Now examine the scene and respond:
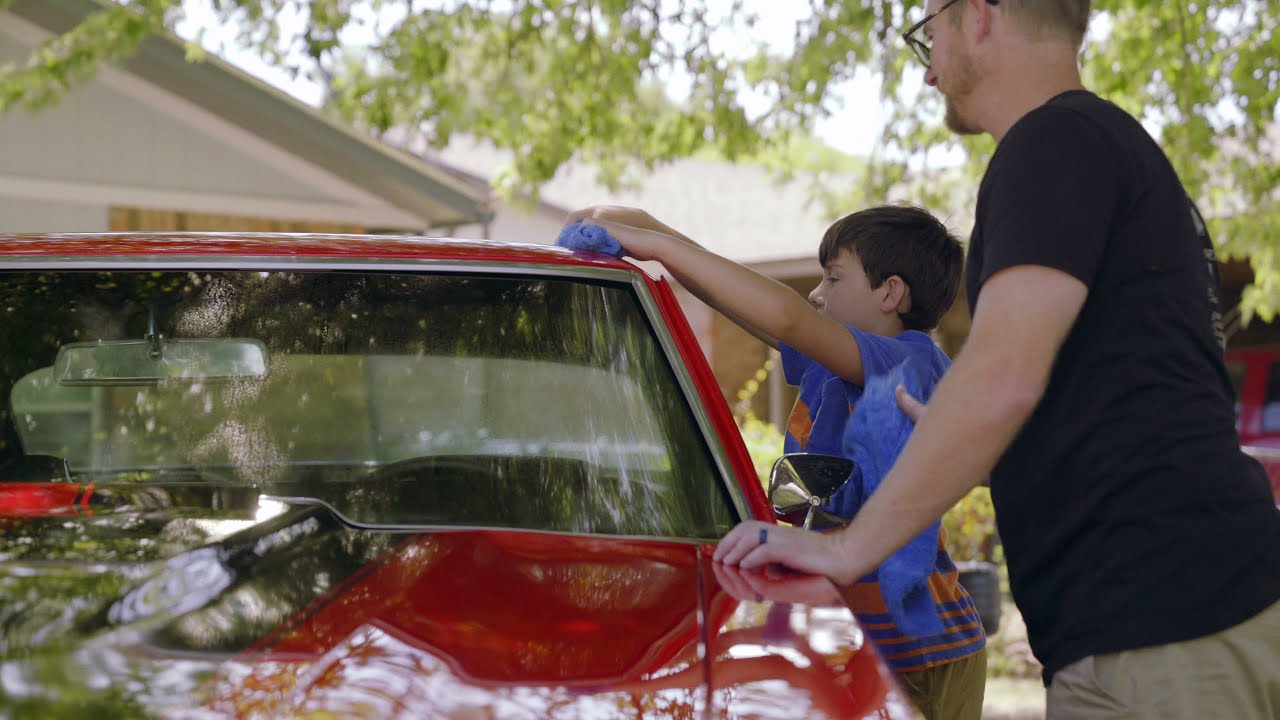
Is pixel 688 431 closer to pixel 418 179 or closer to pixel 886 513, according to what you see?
pixel 886 513

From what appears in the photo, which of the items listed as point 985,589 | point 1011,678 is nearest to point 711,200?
point 1011,678

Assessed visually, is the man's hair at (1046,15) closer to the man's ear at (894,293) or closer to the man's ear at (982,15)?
the man's ear at (982,15)

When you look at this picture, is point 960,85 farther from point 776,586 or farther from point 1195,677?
point 1195,677

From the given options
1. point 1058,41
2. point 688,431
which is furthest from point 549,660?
point 1058,41

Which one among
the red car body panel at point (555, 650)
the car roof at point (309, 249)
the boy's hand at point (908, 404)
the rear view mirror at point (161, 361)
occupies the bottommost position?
the red car body panel at point (555, 650)

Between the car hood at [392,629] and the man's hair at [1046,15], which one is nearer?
the car hood at [392,629]

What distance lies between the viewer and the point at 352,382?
2674 millimetres

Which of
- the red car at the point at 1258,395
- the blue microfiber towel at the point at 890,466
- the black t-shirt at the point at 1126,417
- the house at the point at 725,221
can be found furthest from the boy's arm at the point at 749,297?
the house at the point at 725,221

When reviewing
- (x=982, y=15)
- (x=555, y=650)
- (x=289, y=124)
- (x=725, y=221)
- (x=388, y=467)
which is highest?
(x=289, y=124)

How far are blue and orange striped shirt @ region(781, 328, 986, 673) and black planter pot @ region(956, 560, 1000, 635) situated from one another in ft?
17.2

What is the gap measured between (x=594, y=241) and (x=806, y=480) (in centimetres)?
69

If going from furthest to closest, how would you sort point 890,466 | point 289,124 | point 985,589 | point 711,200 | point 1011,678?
point 711,200, point 289,124, point 1011,678, point 985,589, point 890,466

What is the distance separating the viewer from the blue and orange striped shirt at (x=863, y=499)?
264 centimetres

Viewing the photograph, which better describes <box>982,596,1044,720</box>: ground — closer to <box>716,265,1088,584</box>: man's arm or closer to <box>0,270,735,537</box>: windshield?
<box>0,270,735,537</box>: windshield
